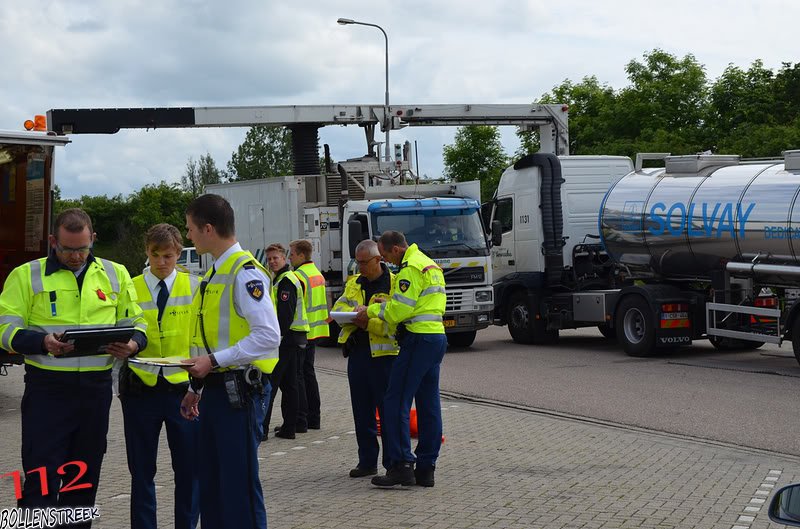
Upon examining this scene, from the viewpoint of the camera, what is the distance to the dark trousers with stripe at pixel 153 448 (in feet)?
21.1

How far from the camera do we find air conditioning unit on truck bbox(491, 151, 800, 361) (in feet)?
53.4

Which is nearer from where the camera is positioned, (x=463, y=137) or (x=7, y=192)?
(x=7, y=192)

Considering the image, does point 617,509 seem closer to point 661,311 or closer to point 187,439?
point 187,439

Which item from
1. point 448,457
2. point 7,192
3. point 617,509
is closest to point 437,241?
point 7,192

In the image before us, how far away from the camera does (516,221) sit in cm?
2069

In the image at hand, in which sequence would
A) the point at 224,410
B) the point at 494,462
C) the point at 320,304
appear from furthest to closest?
the point at 320,304, the point at 494,462, the point at 224,410

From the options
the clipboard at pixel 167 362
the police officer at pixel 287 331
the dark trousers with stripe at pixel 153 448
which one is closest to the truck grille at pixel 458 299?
the police officer at pixel 287 331

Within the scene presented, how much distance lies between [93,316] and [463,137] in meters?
37.7

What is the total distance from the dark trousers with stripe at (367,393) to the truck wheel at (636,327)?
9714 millimetres

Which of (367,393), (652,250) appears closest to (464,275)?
(652,250)

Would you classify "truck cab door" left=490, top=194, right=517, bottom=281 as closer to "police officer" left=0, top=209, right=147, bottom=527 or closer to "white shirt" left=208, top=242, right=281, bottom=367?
"police officer" left=0, top=209, right=147, bottom=527

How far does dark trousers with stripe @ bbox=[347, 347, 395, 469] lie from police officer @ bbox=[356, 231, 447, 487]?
0.34 metres

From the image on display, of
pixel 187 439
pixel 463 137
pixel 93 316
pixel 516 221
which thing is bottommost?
pixel 187 439

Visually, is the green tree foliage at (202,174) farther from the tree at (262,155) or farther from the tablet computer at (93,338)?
the tablet computer at (93,338)
